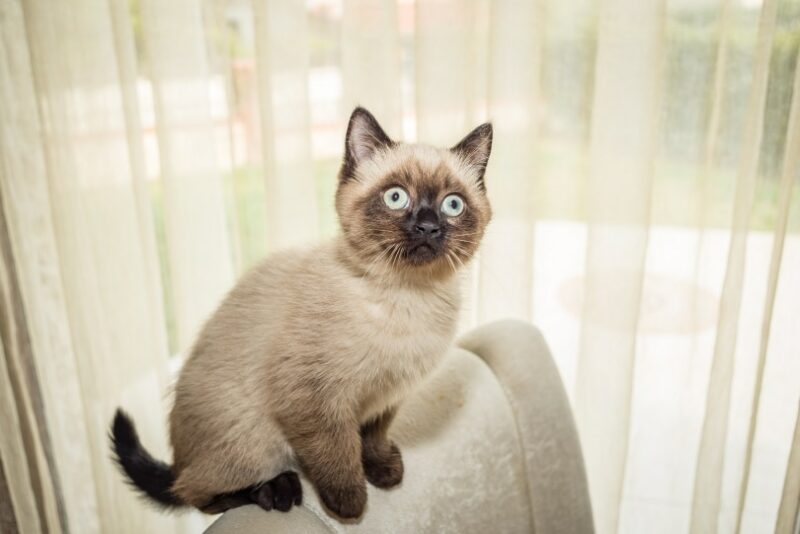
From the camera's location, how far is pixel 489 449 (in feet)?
2.79

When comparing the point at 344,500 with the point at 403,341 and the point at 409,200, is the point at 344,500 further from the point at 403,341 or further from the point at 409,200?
the point at 409,200

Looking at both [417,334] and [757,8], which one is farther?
[757,8]

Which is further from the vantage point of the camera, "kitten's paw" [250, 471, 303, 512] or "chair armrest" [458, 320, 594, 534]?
"chair armrest" [458, 320, 594, 534]

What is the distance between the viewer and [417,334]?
73 centimetres

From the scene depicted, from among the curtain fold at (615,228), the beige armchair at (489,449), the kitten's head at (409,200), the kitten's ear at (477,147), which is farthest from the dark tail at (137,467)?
the curtain fold at (615,228)

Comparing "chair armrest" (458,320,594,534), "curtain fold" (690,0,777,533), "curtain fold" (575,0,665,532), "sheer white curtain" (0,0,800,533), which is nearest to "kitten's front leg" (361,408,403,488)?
"chair armrest" (458,320,594,534)

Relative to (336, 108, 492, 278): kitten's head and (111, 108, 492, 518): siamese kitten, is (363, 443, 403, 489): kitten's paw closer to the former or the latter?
(111, 108, 492, 518): siamese kitten

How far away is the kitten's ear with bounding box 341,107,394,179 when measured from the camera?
698mm

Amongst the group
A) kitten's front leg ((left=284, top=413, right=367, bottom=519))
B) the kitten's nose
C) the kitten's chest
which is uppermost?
the kitten's nose

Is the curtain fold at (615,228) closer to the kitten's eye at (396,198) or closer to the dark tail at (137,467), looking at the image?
the kitten's eye at (396,198)

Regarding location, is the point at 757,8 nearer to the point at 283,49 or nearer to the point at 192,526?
the point at 283,49

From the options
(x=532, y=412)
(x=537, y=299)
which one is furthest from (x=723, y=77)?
(x=532, y=412)

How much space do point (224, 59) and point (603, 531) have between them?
1.22 m

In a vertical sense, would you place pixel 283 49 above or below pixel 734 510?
above
